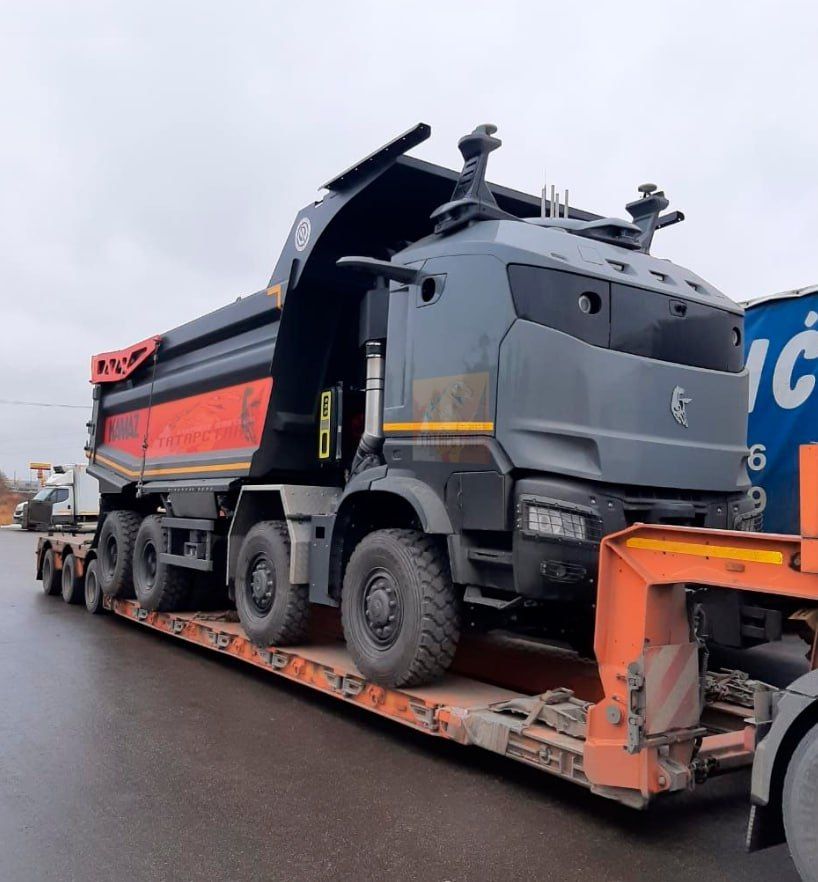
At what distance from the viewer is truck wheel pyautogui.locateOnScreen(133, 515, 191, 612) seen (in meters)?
8.80

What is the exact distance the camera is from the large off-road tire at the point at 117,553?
988 cm

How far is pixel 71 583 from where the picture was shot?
11.8 metres

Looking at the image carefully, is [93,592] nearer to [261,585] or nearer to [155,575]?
[155,575]

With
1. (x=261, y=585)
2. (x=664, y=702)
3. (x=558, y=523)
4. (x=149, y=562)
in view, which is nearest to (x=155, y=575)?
(x=149, y=562)

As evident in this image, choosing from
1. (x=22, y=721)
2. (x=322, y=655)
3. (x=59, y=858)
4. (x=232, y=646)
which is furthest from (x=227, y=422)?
(x=59, y=858)

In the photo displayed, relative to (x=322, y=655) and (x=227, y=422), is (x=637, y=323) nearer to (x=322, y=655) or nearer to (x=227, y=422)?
(x=322, y=655)

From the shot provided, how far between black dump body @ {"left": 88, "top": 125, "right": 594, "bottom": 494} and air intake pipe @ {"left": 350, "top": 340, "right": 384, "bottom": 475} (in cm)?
108

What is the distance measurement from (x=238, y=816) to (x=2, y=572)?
14.4m

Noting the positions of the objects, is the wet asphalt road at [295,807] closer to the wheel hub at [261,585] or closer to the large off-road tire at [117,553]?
the wheel hub at [261,585]

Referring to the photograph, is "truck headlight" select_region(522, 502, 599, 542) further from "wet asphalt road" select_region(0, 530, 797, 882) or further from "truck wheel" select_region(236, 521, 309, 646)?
"truck wheel" select_region(236, 521, 309, 646)

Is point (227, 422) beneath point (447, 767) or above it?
above

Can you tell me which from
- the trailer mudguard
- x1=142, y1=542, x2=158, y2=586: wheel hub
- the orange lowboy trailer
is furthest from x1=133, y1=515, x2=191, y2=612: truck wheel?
the trailer mudguard

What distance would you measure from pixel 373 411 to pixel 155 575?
168 inches

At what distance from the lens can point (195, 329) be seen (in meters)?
8.83
